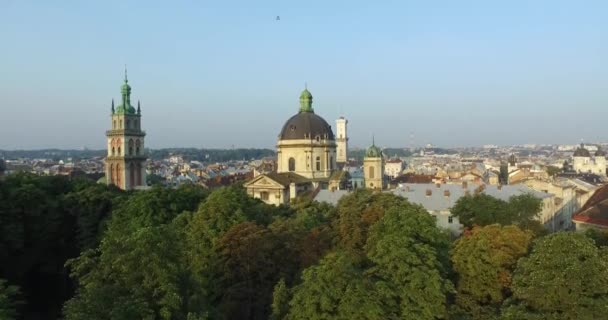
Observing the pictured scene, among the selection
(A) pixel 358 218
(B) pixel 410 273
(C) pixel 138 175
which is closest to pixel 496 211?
(A) pixel 358 218

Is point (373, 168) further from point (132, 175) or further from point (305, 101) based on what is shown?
point (132, 175)

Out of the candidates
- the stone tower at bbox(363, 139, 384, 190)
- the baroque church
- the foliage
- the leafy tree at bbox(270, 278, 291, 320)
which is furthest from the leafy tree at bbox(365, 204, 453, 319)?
the stone tower at bbox(363, 139, 384, 190)

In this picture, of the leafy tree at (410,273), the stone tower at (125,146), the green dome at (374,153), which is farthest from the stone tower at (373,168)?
the leafy tree at (410,273)

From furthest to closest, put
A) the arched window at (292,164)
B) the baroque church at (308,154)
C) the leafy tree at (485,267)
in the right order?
1. the arched window at (292,164)
2. the baroque church at (308,154)
3. the leafy tree at (485,267)

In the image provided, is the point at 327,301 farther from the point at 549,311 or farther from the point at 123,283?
the point at 549,311

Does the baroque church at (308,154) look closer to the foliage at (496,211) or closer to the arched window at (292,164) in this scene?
the arched window at (292,164)
